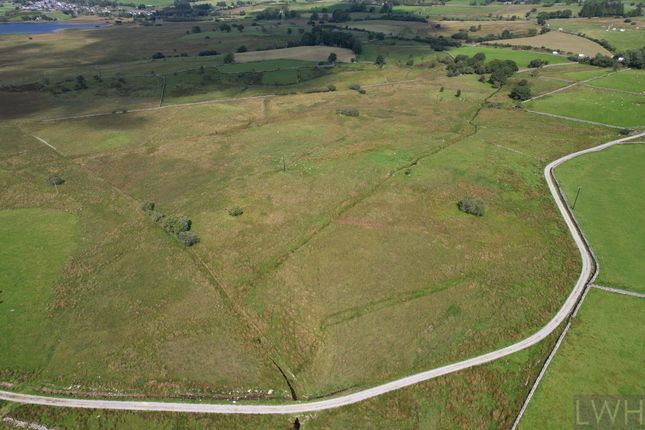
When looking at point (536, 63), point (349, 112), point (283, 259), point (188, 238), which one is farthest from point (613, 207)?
point (536, 63)

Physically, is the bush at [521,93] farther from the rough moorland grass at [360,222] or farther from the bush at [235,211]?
the bush at [235,211]

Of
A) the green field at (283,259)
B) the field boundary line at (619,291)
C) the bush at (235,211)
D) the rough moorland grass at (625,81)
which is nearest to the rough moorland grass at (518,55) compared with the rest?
the rough moorland grass at (625,81)

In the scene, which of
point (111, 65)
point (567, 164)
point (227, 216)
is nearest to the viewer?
point (227, 216)

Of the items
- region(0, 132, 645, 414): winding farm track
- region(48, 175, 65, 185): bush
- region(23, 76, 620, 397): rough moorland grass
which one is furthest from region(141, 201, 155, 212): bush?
region(0, 132, 645, 414): winding farm track

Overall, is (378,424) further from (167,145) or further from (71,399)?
(167,145)

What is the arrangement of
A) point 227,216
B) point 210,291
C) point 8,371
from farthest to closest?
point 227,216
point 210,291
point 8,371

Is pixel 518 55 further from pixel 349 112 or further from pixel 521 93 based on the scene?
pixel 349 112

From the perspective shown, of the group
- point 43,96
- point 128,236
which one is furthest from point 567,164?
point 43,96
